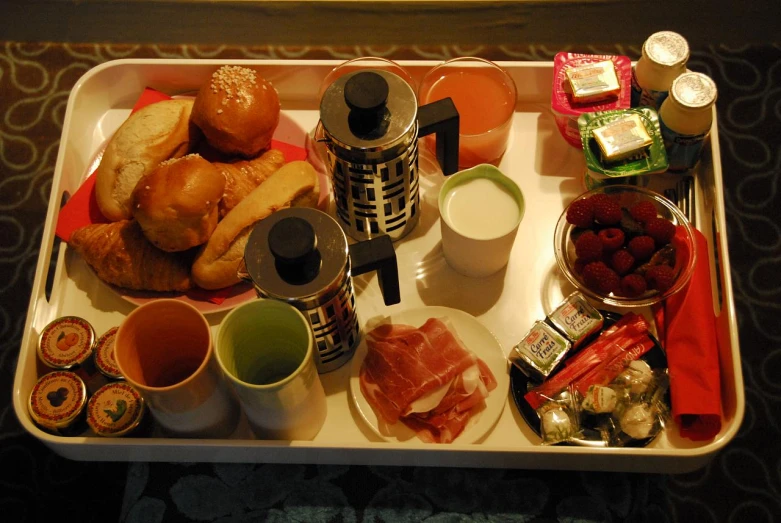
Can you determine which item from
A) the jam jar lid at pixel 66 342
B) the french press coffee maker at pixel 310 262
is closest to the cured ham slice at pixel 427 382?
the french press coffee maker at pixel 310 262

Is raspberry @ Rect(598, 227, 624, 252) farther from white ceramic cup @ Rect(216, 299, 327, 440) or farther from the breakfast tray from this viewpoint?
white ceramic cup @ Rect(216, 299, 327, 440)

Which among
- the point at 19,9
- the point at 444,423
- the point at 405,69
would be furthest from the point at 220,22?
the point at 444,423

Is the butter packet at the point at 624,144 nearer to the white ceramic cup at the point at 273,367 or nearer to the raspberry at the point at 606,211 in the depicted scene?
the raspberry at the point at 606,211

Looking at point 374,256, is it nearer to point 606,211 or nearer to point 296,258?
point 296,258

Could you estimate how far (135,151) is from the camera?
1.21m

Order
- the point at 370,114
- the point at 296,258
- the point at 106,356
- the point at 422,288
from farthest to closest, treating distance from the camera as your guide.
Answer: the point at 422,288 < the point at 106,356 < the point at 370,114 < the point at 296,258

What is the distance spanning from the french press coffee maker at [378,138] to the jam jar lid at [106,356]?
0.42 meters

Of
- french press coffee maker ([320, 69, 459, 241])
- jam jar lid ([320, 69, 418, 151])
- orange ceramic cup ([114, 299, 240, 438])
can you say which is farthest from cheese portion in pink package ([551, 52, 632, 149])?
orange ceramic cup ([114, 299, 240, 438])

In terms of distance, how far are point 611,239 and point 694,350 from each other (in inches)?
8.1

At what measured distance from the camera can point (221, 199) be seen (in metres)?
1.19

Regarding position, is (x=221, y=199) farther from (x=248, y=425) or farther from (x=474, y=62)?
(x=474, y=62)

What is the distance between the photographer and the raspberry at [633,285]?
3.61 ft

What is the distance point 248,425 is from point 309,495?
6.1 inches

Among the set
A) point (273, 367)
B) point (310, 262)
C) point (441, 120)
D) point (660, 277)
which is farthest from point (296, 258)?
point (660, 277)
